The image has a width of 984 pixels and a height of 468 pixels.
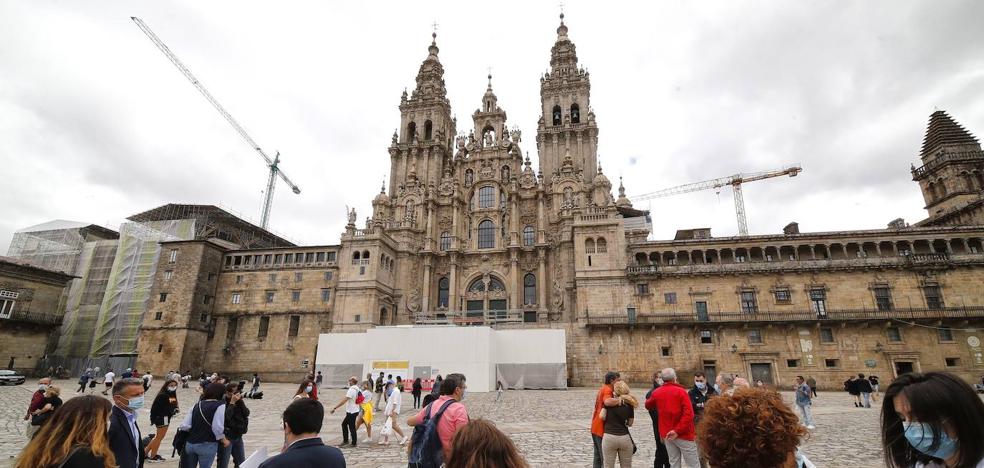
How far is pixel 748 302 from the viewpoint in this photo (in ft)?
115

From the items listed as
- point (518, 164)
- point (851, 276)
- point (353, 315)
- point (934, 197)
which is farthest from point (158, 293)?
point (934, 197)

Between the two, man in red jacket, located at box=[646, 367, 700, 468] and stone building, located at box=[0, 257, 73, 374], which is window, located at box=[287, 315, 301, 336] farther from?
man in red jacket, located at box=[646, 367, 700, 468]

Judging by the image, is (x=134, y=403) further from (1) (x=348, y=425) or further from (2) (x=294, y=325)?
(2) (x=294, y=325)

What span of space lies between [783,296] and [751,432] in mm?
38446

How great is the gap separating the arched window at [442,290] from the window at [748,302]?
25781 millimetres

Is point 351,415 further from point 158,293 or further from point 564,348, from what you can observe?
point 158,293

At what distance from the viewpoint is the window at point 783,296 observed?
3466 centimetres

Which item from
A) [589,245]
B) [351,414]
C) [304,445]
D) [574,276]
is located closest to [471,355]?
[574,276]

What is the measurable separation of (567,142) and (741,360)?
26.2 m

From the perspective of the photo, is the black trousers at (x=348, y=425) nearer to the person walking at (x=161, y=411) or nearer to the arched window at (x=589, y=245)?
the person walking at (x=161, y=411)

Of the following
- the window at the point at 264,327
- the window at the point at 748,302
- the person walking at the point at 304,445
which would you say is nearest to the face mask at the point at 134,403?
the person walking at the point at 304,445

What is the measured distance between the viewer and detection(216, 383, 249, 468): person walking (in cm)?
739

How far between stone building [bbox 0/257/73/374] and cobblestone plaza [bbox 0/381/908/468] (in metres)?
21.7

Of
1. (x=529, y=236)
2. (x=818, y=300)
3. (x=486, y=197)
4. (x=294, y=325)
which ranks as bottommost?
(x=294, y=325)
